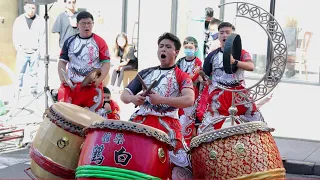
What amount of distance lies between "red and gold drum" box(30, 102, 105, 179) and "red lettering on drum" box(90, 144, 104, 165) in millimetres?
452

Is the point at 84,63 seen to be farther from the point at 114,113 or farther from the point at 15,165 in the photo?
the point at 15,165

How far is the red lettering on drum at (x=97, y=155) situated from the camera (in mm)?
4203

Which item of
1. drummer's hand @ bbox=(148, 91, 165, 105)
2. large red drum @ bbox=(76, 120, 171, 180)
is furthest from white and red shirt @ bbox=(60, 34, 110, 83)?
large red drum @ bbox=(76, 120, 171, 180)

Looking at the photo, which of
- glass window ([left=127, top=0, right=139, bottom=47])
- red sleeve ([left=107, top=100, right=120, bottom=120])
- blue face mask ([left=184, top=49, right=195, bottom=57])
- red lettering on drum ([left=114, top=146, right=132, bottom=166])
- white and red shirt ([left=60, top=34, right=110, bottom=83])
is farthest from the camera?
glass window ([left=127, top=0, right=139, bottom=47])

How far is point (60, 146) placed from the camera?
4.74 meters

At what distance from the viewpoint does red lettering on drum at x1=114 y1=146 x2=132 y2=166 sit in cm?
414

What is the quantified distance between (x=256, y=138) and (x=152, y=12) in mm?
7743

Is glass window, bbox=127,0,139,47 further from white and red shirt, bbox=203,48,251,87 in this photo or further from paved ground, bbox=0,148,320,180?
white and red shirt, bbox=203,48,251,87

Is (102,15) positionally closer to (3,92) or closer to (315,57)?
(3,92)

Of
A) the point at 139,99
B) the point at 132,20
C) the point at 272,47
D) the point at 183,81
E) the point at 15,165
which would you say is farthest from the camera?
the point at 132,20

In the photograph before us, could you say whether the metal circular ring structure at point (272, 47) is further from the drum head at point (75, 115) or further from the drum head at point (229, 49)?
the drum head at point (75, 115)

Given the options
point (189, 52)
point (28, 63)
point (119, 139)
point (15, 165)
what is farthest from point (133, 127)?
point (28, 63)

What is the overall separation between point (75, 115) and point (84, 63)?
81.2 inches

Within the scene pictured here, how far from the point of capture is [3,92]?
498 inches
